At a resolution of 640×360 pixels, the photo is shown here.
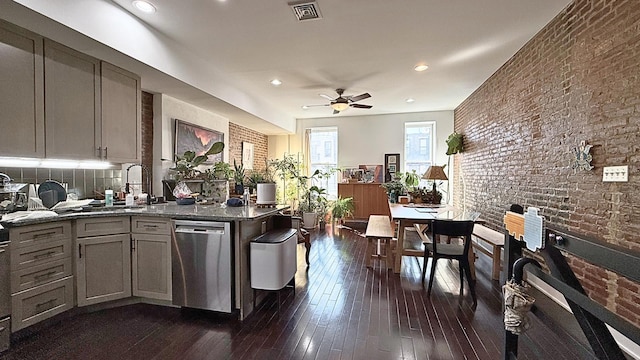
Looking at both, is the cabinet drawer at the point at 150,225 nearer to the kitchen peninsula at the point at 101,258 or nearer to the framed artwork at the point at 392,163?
the kitchen peninsula at the point at 101,258

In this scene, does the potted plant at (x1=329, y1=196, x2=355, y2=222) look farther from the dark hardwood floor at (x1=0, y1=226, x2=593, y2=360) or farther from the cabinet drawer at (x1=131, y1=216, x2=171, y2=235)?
the cabinet drawer at (x1=131, y1=216, x2=171, y2=235)

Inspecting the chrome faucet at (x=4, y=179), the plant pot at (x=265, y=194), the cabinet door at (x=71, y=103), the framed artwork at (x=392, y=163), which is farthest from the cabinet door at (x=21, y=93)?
the framed artwork at (x=392, y=163)

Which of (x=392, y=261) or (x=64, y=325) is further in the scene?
(x=392, y=261)

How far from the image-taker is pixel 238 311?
8.75ft

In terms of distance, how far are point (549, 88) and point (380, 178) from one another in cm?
475

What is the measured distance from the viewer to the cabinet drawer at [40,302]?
2.21 m

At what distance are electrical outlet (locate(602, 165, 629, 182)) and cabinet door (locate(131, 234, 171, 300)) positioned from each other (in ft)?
12.2

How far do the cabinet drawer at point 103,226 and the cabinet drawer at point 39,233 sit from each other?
3.5 inches

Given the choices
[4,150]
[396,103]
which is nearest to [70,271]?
[4,150]

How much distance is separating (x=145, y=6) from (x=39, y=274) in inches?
98.3

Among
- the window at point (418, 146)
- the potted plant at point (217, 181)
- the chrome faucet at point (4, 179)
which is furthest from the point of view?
the window at point (418, 146)

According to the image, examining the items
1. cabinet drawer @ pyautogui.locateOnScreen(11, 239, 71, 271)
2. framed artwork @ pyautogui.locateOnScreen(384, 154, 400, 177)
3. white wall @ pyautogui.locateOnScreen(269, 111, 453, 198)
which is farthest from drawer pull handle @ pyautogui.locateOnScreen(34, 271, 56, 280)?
framed artwork @ pyautogui.locateOnScreen(384, 154, 400, 177)

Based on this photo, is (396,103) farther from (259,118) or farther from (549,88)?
(549,88)

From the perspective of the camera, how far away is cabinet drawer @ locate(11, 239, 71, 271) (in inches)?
87.2
